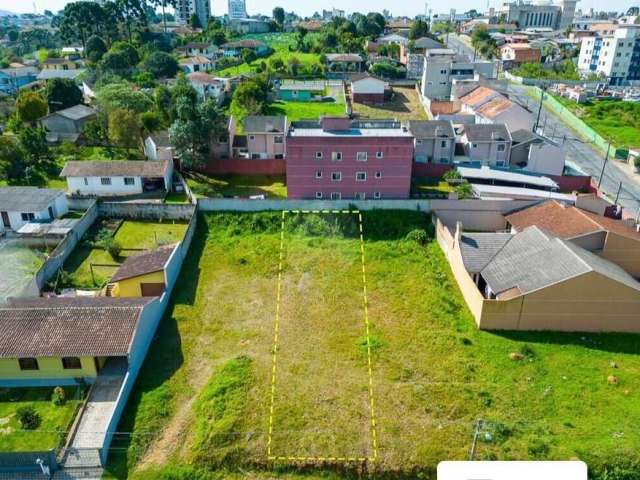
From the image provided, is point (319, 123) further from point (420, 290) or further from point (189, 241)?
point (420, 290)

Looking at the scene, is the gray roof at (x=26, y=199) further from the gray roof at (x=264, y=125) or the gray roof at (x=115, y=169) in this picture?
the gray roof at (x=264, y=125)

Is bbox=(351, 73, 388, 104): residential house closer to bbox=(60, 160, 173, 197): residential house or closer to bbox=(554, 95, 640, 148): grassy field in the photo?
bbox=(554, 95, 640, 148): grassy field

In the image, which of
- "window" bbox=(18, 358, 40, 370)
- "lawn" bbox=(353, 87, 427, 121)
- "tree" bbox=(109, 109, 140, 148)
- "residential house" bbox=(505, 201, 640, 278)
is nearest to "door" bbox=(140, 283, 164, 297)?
"window" bbox=(18, 358, 40, 370)

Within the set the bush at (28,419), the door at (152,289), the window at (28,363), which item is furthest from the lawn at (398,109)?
the bush at (28,419)

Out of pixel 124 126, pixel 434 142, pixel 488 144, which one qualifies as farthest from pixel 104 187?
pixel 488 144

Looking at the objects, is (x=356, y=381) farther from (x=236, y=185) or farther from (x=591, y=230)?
(x=236, y=185)

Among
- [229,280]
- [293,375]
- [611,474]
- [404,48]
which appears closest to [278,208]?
[229,280]
